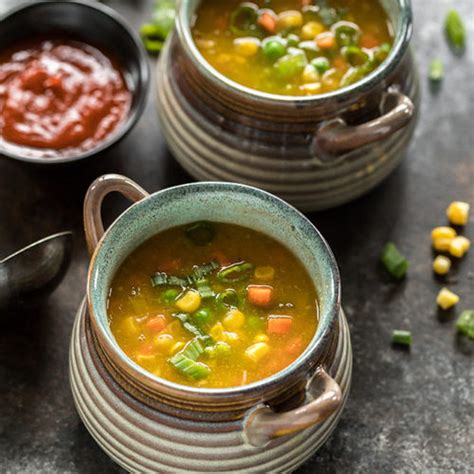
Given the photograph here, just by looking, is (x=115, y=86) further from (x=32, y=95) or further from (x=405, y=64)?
(x=405, y=64)

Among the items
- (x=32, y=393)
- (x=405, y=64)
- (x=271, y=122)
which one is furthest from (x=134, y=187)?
(x=405, y=64)

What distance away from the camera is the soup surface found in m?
3.45

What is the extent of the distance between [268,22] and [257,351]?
1.22 m

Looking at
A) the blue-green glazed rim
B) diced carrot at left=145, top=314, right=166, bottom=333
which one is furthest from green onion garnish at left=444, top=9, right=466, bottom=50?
diced carrot at left=145, top=314, right=166, bottom=333

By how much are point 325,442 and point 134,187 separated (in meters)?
0.91

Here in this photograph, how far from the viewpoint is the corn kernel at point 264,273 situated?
3.01 m

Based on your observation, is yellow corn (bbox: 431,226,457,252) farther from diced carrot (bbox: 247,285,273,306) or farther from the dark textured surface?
diced carrot (bbox: 247,285,273,306)

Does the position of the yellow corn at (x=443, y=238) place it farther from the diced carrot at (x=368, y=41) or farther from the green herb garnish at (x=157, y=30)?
the green herb garnish at (x=157, y=30)

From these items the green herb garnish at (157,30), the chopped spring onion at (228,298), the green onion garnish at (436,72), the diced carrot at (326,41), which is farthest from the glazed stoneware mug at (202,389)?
the green onion garnish at (436,72)

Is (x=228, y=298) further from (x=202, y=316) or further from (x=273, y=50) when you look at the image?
(x=273, y=50)

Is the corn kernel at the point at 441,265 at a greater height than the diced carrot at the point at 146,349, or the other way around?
the diced carrot at the point at 146,349

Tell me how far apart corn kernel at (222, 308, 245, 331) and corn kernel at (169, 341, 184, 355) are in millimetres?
130

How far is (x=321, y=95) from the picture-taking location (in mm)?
3209

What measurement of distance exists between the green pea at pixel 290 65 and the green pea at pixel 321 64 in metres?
0.03
